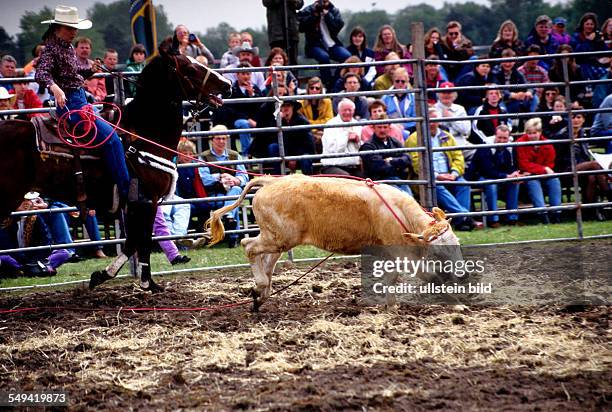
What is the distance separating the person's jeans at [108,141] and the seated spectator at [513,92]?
690 centimetres

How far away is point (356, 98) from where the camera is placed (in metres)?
11.6

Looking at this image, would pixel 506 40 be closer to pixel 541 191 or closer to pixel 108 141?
pixel 541 191

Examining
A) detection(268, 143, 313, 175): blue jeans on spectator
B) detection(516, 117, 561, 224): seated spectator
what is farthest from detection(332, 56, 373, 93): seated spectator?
detection(516, 117, 561, 224): seated spectator

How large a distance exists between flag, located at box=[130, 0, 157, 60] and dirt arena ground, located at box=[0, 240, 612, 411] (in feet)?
13.9

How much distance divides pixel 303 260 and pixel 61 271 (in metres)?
2.87

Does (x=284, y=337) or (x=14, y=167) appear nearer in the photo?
(x=284, y=337)

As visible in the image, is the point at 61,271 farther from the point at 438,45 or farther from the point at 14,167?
the point at 438,45

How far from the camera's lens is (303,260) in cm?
910

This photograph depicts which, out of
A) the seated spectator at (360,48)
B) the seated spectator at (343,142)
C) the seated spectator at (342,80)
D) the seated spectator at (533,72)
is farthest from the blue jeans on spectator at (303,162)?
the seated spectator at (533,72)

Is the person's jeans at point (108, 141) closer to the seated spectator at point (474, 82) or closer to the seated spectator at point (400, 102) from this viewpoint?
the seated spectator at point (400, 102)

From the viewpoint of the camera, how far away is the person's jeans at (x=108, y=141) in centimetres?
730

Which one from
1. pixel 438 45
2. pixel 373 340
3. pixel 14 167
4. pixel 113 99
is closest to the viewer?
pixel 373 340

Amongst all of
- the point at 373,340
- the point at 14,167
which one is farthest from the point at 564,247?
the point at 14,167

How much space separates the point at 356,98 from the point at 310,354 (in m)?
6.72
